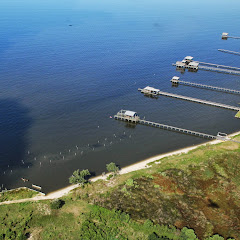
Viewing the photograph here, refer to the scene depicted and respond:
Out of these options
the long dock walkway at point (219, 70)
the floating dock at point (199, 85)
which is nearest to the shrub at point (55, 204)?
the floating dock at point (199, 85)

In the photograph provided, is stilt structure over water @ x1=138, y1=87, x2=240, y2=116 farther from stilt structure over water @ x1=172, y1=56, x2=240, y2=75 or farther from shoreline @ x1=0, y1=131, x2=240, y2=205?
stilt structure over water @ x1=172, y1=56, x2=240, y2=75

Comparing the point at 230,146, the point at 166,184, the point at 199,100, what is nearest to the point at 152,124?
the point at 230,146

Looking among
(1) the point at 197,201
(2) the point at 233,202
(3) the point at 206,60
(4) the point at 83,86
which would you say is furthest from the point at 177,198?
(3) the point at 206,60

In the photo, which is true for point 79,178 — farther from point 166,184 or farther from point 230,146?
point 230,146

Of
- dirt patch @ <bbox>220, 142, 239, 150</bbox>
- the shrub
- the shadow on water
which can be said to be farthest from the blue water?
the shrub

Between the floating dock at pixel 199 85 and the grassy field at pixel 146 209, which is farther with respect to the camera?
the floating dock at pixel 199 85

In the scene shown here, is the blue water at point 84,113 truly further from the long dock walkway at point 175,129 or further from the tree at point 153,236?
the tree at point 153,236
